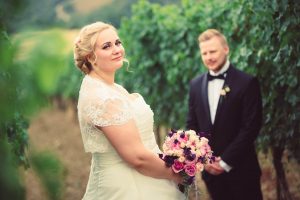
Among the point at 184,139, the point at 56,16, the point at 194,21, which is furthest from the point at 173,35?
the point at 56,16

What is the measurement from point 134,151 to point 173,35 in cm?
589

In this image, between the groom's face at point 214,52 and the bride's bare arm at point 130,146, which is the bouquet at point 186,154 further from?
the groom's face at point 214,52

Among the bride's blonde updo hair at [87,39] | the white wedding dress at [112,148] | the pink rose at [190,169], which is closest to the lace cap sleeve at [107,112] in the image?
the white wedding dress at [112,148]

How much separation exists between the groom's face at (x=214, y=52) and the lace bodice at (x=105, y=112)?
1.19 m

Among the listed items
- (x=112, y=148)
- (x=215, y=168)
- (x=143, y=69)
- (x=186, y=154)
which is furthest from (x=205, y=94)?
(x=143, y=69)

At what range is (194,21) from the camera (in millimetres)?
7770

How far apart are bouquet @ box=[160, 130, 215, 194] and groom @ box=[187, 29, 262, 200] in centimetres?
109

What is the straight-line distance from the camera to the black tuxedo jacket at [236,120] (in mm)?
4113

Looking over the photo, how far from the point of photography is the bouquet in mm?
2920

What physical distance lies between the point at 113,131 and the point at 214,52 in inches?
66.8

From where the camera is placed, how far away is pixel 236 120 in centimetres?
419

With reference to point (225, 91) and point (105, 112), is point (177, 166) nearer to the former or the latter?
point (105, 112)

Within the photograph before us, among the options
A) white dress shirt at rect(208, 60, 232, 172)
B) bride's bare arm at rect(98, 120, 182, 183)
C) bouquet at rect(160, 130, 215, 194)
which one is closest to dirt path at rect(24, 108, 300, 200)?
bride's bare arm at rect(98, 120, 182, 183)

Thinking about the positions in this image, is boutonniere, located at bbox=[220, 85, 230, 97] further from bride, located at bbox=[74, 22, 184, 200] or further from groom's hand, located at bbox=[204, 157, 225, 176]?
bride, located at bbox=[74, 22, 184, 200]
